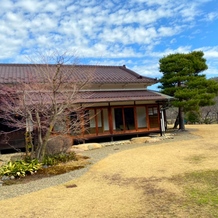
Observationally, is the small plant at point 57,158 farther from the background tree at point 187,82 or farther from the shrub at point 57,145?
the background tree at point 187,82

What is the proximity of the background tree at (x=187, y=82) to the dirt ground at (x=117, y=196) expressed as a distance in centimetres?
929

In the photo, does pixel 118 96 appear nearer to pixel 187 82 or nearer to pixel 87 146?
pixel 87 146

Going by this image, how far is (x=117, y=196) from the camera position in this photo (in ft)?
16.7

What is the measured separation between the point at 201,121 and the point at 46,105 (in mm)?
21395

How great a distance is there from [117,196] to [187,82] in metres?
14.2

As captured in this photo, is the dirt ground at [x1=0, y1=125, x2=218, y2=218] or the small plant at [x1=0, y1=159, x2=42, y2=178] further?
the small plant at [x1=0, y1=159, x2=42, y2=178]

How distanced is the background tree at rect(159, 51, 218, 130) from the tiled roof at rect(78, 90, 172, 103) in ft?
6.69

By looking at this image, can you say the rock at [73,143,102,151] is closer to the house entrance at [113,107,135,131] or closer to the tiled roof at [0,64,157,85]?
the house entrance at [113,107,135,131]

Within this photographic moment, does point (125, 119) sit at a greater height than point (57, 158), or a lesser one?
greater

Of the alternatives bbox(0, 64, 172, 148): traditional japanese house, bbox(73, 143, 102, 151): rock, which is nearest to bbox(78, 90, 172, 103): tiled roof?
bbox(0, 64, 172, 148): traditional japanese house

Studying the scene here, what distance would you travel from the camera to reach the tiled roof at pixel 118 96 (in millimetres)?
14113

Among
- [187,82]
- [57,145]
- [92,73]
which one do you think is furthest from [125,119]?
[57,145]

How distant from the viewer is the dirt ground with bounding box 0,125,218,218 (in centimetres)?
424

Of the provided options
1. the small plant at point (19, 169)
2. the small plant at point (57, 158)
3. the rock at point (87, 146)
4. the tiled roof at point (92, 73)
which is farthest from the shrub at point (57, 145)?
the tiled roof at point (92, 73)
